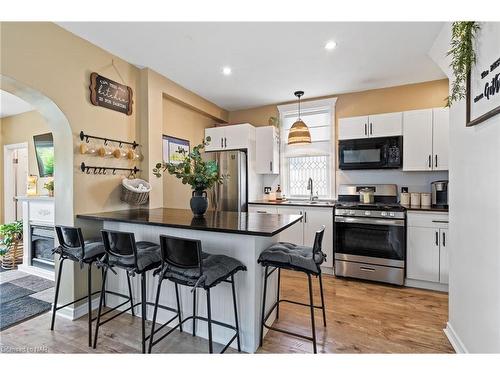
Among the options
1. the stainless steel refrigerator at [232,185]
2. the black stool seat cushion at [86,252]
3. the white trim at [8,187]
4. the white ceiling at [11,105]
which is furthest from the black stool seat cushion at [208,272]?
the white trim at [8,187]

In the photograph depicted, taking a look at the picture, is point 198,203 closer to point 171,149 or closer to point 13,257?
point 171,149

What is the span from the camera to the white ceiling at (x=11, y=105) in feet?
12.6

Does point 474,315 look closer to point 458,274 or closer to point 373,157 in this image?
point 458,274

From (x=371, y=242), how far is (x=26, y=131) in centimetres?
618

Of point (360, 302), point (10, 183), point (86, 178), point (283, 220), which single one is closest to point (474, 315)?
point (360, 302)

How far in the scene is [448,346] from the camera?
191 cm

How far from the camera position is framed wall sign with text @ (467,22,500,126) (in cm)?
133

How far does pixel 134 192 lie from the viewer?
109 inches

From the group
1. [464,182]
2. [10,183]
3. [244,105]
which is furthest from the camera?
[10,183]

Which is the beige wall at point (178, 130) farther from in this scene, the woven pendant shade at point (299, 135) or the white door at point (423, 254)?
the white door at point (423, 254)

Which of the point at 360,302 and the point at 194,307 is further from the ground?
the point at 194,307

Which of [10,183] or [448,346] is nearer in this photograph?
[448,346]

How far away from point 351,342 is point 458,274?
986 mm

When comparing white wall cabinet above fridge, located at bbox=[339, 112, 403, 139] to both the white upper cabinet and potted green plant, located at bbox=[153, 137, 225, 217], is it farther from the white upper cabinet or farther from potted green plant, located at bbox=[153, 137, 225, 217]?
potted green plant, located at bbox=[153, 137, 225, 217]
